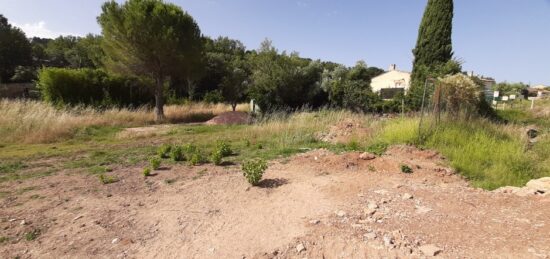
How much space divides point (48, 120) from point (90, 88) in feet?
18.6

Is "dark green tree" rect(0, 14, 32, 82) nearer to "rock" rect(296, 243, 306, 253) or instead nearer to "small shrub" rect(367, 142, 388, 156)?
"small shrub" rect(367, 142, 388, 156)

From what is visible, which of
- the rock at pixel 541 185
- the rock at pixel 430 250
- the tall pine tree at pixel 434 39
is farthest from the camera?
the tall pine tree at pixel 434 39

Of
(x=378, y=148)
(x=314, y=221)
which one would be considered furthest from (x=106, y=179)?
(x=378, y=148)

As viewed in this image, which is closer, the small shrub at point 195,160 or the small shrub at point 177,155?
the small shrub at point 195,160

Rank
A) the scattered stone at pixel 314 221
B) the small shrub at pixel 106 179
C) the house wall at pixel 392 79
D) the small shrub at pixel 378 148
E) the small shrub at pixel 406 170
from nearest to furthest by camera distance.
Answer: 1. the scattered stone at pixel 314 221
2. the small shrub at pixel 106 179
3. the small shrub at pixel 406 170
4. the small shrub at pixel 378 148
5. the house wall at pixel 392 79

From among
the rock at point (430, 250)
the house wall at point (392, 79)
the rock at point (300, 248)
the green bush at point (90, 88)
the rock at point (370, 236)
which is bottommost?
the rock at point (300, 248)

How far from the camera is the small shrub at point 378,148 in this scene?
641 centimetres

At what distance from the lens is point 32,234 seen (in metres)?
3.41

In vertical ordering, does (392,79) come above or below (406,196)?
above

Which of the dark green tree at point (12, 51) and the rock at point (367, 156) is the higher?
the dark green tree at point (12, 51)

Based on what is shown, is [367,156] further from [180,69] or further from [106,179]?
[180,69]

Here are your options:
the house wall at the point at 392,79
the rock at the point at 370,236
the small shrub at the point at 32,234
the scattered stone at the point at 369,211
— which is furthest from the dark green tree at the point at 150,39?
the house wall at the point at 392,79

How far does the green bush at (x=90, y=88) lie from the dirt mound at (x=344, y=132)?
1102cm

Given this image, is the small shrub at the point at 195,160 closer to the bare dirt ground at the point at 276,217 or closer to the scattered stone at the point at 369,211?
the bare dirt ground at the point at 276,217
